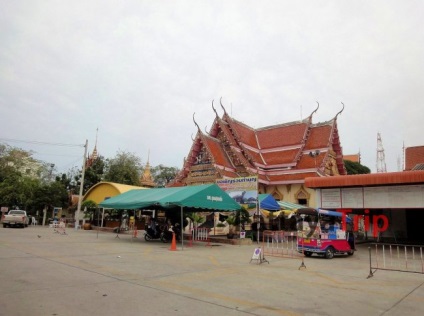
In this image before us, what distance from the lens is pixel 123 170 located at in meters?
46.5

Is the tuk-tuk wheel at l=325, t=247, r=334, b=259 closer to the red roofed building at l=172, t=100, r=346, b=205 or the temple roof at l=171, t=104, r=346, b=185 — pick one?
the red roofed building at l=172, t=100, r=346, b=205

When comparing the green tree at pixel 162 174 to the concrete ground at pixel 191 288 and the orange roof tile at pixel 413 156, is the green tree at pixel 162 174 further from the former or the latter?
the concrete ground at pixel 191 288

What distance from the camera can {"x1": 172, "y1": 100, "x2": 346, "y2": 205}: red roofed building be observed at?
30578mm

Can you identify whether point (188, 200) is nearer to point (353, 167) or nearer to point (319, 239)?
point (319, 239)

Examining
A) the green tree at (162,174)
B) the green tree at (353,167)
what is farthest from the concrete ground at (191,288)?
the green tree at (162,174)

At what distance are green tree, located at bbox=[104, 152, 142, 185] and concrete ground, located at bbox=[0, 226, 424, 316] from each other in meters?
35.6

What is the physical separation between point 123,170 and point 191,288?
1619 inches

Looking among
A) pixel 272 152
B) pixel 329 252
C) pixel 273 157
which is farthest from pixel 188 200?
pixel 272 152

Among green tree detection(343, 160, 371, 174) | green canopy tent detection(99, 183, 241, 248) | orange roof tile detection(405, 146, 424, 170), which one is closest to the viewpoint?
green canopy tent detection(99, 183, 241, 248)

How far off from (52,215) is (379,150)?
97.6 meters

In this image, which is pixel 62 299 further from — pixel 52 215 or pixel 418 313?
pixel 52 215

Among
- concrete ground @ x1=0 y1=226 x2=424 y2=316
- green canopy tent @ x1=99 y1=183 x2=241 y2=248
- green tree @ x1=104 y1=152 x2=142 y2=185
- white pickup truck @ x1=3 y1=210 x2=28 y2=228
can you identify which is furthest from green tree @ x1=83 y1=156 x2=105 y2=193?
concrete ground @ x1=0 y1=226 x2=424 y2=316

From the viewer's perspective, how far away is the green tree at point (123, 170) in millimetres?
46344

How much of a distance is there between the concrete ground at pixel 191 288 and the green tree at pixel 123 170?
35.6 metres
